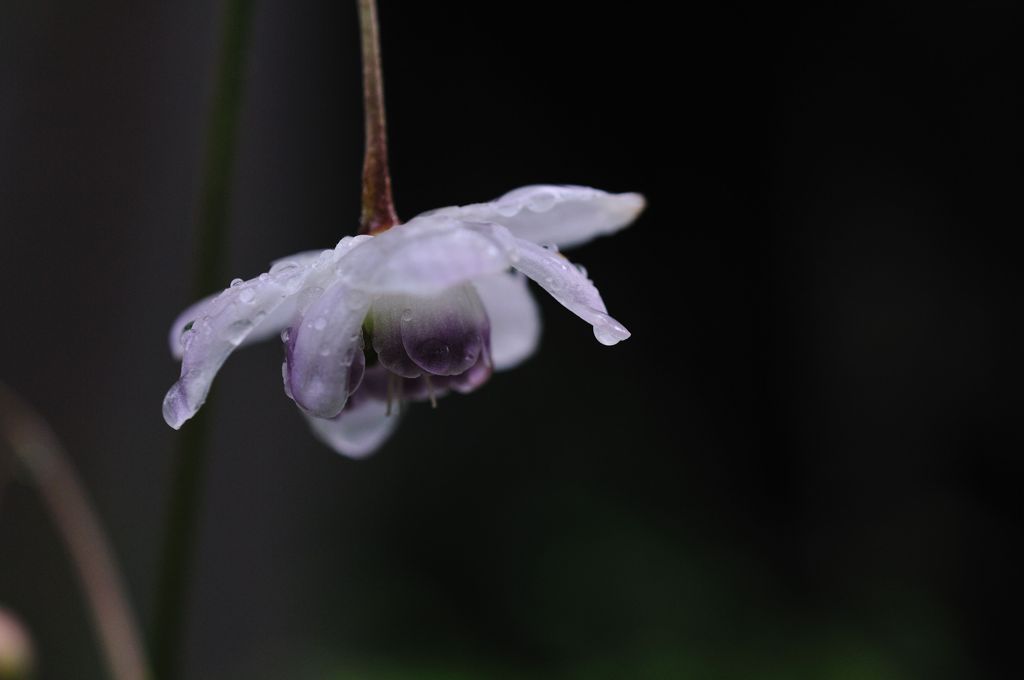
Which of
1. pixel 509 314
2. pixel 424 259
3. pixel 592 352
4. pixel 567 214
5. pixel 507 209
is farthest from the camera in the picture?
pixel 592 352

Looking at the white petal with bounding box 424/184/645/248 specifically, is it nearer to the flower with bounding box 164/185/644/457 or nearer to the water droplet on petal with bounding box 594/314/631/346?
the flower with bounding box 164/185/644/457

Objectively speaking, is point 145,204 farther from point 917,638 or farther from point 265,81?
point 917,638

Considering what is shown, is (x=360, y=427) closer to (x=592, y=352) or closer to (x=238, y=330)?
(x=238, y=330)

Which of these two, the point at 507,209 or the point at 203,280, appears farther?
the point at 203,280

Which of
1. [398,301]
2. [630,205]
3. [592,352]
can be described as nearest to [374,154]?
[398,301]

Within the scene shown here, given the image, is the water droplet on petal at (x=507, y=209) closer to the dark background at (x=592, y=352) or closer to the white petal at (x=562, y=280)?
the white petal at (x=562, y=280)

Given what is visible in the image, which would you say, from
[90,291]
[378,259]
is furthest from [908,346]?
[378,259]
